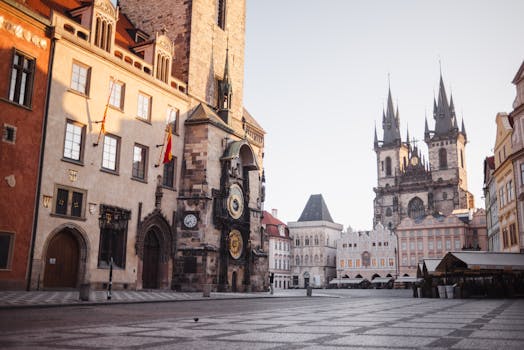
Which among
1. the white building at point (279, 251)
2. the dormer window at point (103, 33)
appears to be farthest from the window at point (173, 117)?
the white building at point (279, 251)

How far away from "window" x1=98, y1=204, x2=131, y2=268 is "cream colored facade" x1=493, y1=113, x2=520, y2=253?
25.7m

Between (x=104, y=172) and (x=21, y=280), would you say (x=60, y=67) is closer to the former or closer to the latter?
(x=104, y=172)

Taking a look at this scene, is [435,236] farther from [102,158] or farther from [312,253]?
[102,158]

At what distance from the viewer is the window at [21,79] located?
→ 21.1 metres

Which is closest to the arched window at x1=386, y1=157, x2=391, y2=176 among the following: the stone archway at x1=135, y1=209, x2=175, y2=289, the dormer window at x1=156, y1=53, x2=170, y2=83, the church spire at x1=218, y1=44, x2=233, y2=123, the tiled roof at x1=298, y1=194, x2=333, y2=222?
the tiled roof at x1=298, y1=194, x2=333, y2=222

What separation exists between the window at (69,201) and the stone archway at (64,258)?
63cm

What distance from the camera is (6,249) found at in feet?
66.2

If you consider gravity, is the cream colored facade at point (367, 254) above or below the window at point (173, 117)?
below

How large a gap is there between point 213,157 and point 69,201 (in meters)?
10.2

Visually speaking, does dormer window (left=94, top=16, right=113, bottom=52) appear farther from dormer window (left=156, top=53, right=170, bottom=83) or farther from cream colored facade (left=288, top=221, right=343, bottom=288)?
cream colored facade (left=288, top=221, right=343, bottom=288)

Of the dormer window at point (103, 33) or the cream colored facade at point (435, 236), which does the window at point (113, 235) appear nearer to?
the dormer window at point (103, 33)

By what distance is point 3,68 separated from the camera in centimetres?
2052

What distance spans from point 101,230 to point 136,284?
12.5ft

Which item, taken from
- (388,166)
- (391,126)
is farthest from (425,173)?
(391,126)
